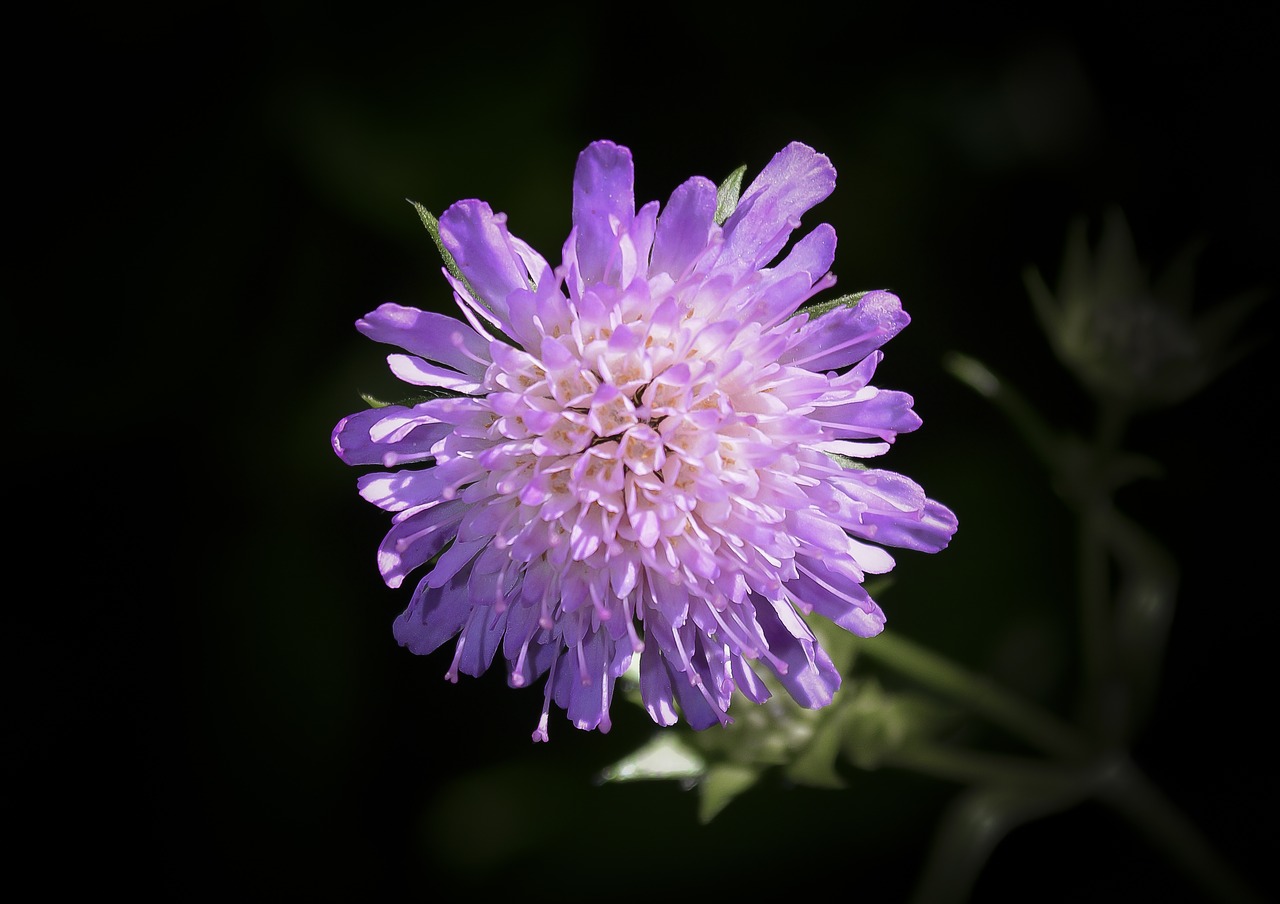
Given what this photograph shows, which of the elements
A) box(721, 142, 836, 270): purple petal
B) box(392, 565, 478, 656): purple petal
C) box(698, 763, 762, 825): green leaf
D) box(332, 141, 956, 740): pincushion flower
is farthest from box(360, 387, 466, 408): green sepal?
box(698, 763, 762, 825): green leaf

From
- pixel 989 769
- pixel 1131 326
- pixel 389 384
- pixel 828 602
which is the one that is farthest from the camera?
pixel 389 384

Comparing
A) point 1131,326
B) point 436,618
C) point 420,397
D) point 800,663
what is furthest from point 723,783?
point 1131,326

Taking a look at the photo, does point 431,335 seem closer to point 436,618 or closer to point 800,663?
point 436,618

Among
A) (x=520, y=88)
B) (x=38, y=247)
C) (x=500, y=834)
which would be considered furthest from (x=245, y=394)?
(x=500, y=834)

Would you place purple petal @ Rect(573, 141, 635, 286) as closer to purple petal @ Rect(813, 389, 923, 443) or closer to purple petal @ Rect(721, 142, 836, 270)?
purple petal @ Rect(721, 142, 836, 270)

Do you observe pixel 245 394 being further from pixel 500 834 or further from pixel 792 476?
pixel 792 476

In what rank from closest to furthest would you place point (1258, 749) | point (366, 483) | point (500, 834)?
point (366, 483) → point (1258, 749) → point (500, 834)

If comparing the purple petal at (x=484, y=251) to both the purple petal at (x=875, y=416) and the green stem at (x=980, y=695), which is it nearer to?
the purple petal at (x=875, y=416)
